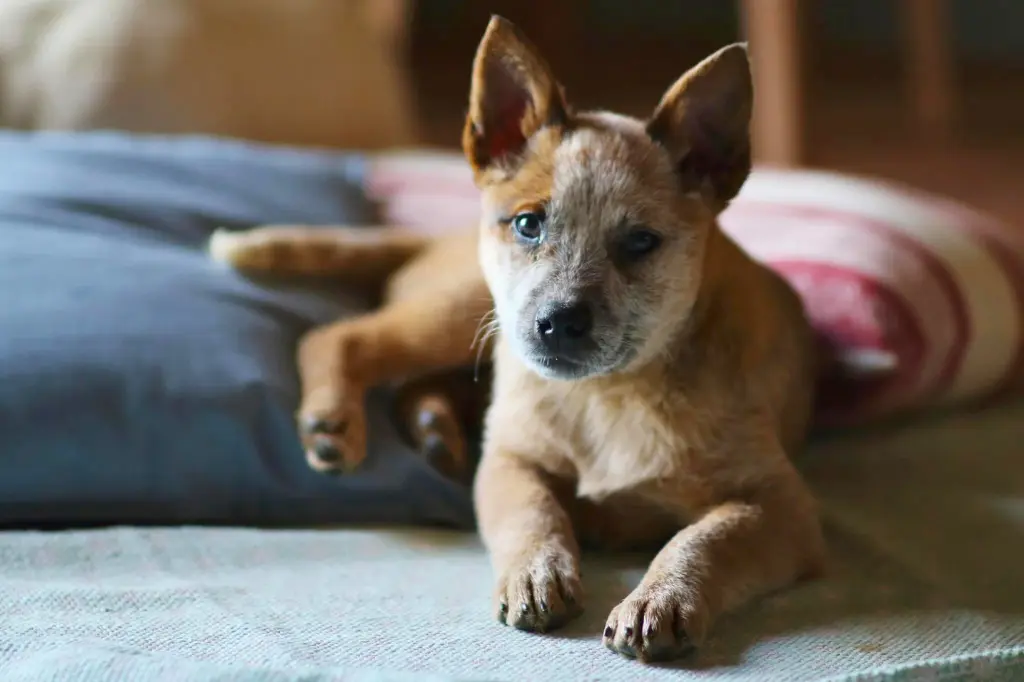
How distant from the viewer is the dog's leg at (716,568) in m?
1.00

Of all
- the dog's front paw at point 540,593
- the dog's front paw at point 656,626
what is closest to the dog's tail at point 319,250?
the dog's front paw at point 540,593

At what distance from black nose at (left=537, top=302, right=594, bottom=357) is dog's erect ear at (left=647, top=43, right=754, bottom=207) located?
22 centimetres

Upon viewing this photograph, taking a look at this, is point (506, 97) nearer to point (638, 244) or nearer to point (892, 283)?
point (638, 244)

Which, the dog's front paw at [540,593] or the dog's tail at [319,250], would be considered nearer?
the dog's front paw at [540,593]

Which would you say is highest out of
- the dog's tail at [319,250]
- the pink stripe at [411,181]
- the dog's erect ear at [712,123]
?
the dog's erect ear at [712,123]

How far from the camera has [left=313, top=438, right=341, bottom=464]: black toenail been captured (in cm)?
134

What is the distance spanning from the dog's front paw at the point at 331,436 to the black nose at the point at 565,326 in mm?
332

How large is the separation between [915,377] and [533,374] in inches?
22.8

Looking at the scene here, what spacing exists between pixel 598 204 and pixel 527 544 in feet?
1.17

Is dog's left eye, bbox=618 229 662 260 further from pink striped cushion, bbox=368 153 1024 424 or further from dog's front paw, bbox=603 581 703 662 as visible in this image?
pink striped cushion, bbox=368 153 1024 424

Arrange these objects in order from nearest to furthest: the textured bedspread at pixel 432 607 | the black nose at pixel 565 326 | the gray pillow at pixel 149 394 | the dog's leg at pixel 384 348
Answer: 1. the textured bedspread at pixel 432 607
2. the black nose at pixel 565 326
3. the gray pillow at pixel 149 394
4. the dog's leg at pixel 384 348

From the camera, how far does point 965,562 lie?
125cm

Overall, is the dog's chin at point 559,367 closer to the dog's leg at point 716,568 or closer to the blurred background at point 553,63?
the dog's leg at point 716,568

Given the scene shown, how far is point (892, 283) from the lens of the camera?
1555 mm
